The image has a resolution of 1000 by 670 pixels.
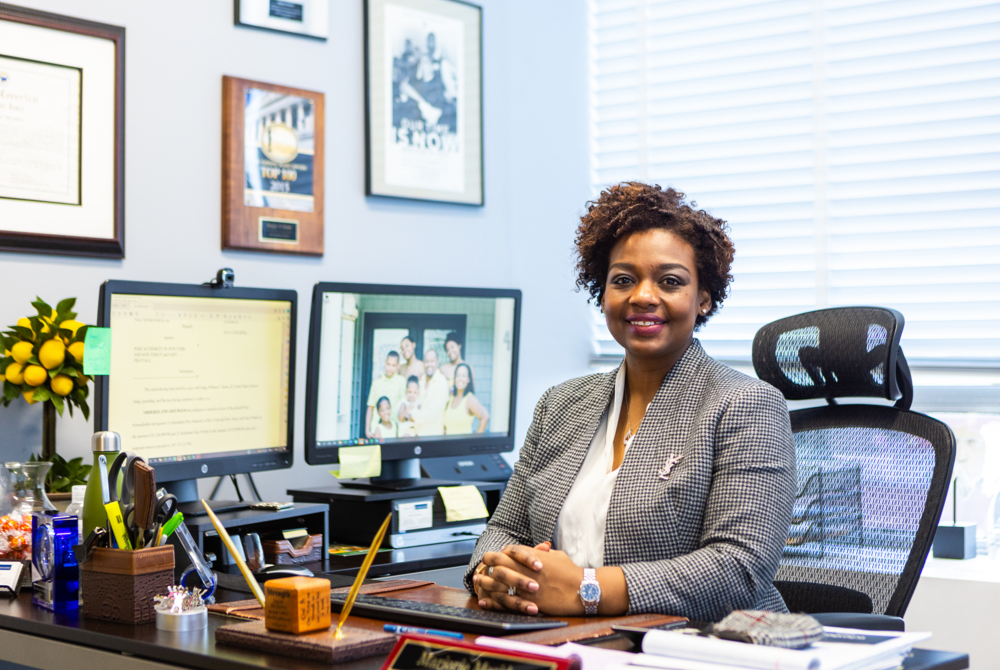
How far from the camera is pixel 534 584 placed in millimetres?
1356

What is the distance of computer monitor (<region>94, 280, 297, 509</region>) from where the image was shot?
6.44 feet

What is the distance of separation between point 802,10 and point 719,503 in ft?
6.03

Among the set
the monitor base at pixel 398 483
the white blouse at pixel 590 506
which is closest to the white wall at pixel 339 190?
the monitor base at pixel 398 483

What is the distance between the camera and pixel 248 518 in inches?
77.7

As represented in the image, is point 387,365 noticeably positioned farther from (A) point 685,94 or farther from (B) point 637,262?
(A) point 685,94

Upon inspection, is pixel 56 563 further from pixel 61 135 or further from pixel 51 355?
pixel 61 135

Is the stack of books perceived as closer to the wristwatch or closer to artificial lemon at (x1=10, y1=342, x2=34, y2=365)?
the wristwatch

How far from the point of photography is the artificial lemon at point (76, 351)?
6.73 feet

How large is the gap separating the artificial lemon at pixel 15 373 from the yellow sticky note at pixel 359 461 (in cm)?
67

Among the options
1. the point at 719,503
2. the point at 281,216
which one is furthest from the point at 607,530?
the point at 281,216

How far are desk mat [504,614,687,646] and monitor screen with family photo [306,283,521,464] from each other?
1.12 metres

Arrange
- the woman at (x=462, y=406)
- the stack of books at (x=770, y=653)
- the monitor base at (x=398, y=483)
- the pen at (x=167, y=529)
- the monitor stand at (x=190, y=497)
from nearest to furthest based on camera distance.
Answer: the stack of books at (x=770, y=653) < the pen at (x=167, y=529) < the monitor stand at (x=190, y=497) < the monitor base at (x=398, y=483) < the woman at (x=462, y=406)

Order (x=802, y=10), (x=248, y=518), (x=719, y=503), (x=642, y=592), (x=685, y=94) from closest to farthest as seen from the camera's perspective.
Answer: (x=642, y=592), (x=719, y=503), (x=248, y=518), (x=802, y=10), (x=685, y=94)

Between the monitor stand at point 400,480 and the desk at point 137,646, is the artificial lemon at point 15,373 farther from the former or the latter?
the monitor stand at point 400,480
